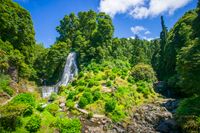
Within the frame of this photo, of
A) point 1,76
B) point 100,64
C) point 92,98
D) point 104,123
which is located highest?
point 100,64

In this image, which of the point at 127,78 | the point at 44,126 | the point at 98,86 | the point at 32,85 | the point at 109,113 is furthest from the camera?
the point at 32,85

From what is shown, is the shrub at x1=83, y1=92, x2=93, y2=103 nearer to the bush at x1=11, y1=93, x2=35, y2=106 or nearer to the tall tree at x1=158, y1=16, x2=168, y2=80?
the bush at x1=11, y1=93, x2=35, y2=106

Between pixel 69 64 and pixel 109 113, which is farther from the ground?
pixel 69 64

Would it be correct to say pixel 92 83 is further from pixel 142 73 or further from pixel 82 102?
pixel 142 73

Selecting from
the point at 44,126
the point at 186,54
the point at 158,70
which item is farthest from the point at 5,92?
the point at 158,70

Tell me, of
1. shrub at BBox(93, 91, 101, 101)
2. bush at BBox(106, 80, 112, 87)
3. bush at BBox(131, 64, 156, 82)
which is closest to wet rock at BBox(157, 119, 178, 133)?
shrub at BBox(93, 91, 101, 101)

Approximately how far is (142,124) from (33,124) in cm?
1317

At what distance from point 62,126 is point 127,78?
2134cm

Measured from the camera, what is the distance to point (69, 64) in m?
54.0

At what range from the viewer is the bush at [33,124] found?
83.9 feet

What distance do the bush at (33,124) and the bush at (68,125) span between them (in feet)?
7.37

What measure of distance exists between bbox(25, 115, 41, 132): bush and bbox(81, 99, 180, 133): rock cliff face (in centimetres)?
512

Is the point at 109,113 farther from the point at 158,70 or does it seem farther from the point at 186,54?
the point at 158,70

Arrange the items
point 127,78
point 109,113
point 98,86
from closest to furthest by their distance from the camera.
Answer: point 109,113 → point 98,86 → point 127,78
